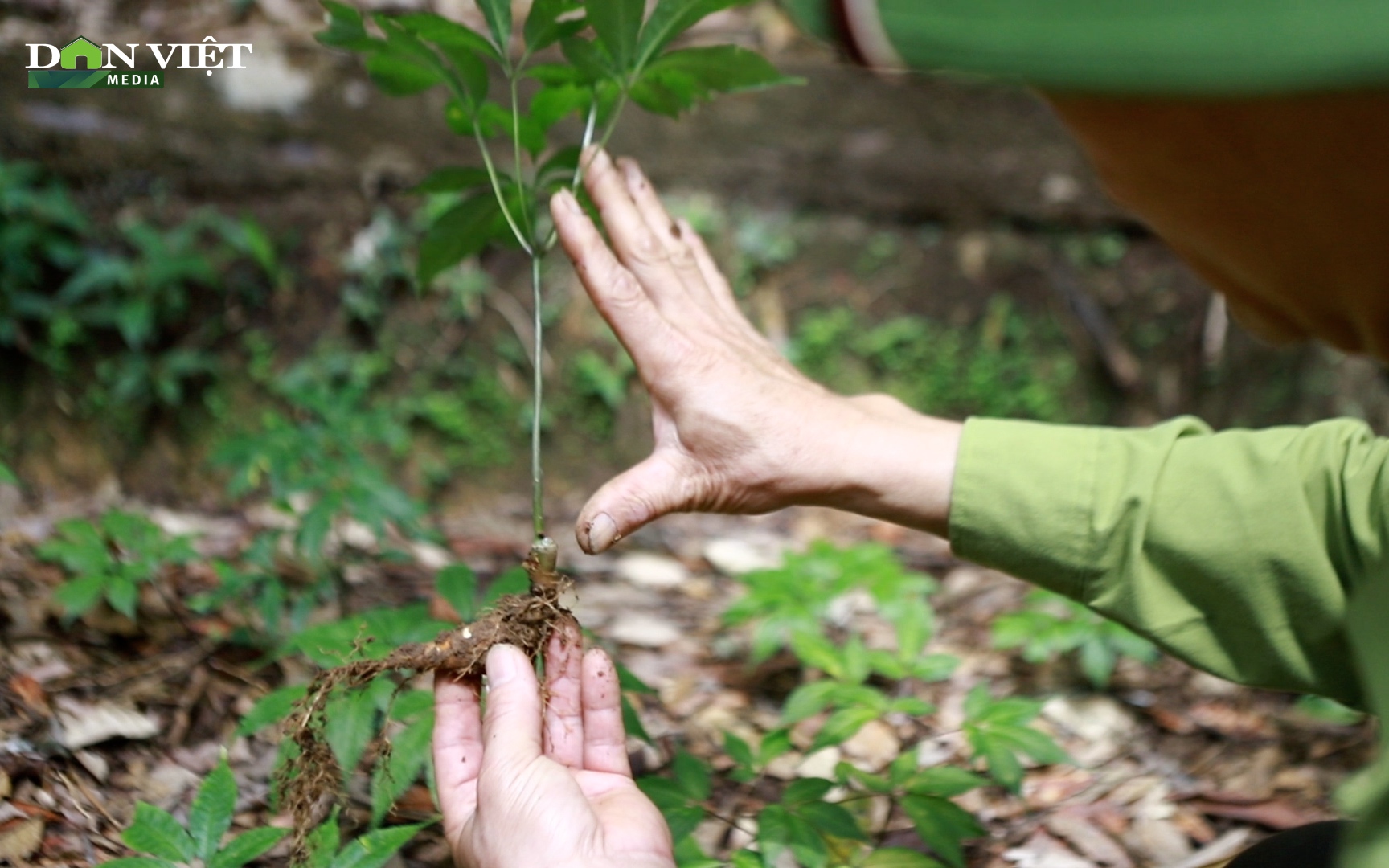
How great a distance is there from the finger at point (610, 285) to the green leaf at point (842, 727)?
2.06 feet

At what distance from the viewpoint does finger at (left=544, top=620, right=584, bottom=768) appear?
137cm

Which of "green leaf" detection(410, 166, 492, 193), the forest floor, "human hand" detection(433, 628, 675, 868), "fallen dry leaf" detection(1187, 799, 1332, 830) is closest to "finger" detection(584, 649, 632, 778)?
"human hand" detection(433, 628, 675, 868)

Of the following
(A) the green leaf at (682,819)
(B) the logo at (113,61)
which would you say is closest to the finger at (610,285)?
(A) the green leaf at (682,819)

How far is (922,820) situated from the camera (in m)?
1.48

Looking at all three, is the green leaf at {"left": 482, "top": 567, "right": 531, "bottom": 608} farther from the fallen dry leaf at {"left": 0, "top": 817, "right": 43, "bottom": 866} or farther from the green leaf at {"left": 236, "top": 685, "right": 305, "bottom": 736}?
the fallen dry leaf at {"left": 0, "top": 817, "right": 43, "bottom": 866}

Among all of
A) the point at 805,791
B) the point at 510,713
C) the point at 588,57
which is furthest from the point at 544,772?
the point at 588,57

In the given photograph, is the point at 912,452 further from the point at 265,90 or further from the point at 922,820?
the point at 265,90

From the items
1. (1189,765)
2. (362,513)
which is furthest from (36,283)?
(1189,765)

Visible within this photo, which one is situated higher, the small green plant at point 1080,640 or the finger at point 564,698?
the finger at point 564,698

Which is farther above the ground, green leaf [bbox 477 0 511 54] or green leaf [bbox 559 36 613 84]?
green leaf [bbox 477 0 511 54]

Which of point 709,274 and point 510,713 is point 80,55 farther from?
point 510,713

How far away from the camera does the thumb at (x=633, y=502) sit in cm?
133

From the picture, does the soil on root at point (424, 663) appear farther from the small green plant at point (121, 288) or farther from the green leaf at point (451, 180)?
the small green plant at point (121, 288)

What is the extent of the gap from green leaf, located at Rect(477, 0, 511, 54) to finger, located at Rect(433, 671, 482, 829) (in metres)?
0.87
